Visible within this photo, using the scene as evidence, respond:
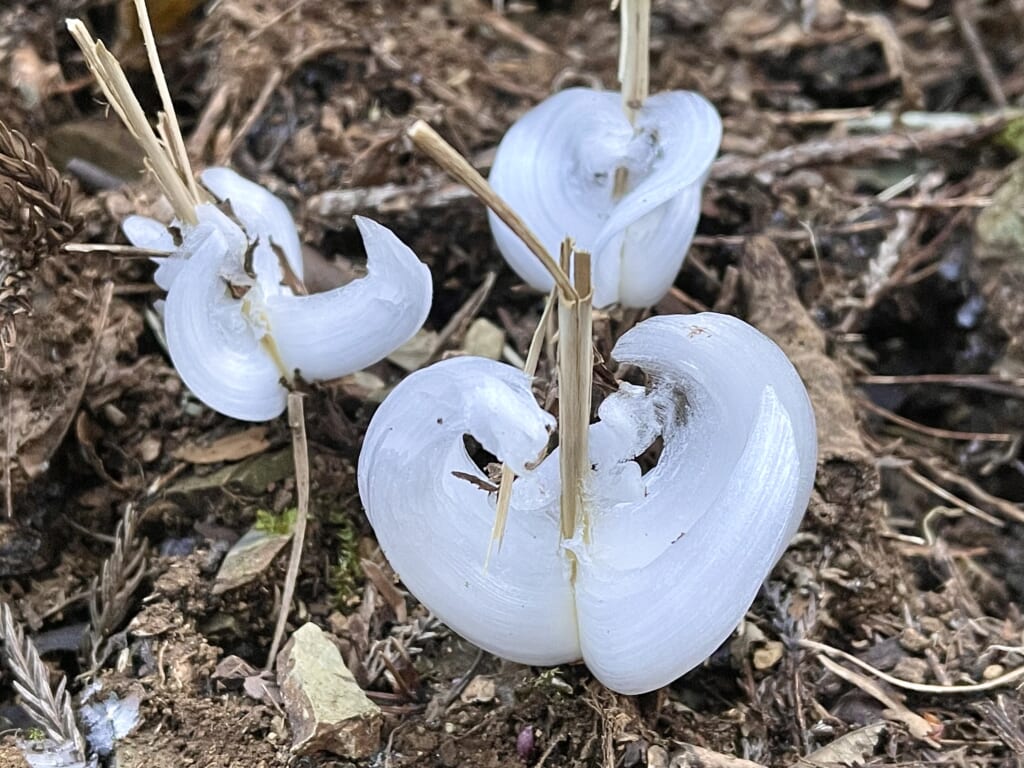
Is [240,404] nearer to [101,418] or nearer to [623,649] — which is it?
[101,418]

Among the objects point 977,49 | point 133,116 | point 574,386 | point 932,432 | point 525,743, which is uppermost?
point 133,116

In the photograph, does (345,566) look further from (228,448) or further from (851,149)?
(851,149)

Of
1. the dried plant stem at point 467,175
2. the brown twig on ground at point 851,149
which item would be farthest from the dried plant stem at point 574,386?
the brown twig on ground at point 851,149

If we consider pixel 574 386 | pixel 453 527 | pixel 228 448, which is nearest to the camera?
pixel 574 386

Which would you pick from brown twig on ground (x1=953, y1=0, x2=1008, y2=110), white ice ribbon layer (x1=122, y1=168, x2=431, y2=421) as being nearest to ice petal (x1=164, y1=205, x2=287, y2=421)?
white ice ribbon layer (x1=122, y1=168, x2=431, y2=421)

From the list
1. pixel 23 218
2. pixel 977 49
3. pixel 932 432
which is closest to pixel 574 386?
pixel 23 218

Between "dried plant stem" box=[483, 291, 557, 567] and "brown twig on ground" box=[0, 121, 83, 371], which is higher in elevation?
"brown twig on ground" box=[0, 121, 83, 371]

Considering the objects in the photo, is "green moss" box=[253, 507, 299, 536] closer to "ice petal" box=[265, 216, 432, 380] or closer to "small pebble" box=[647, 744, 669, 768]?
"ice petal" box=[265, 216, 432, 380]
